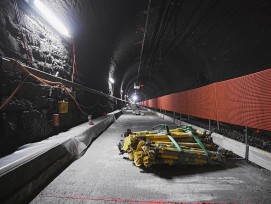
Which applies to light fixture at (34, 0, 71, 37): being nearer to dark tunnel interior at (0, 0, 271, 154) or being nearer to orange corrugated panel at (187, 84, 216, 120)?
dark tunnel interior at (0, 0, 271, 154)

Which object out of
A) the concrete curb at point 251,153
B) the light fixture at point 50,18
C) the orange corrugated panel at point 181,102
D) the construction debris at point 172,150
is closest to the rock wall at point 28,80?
the light fixture at point 50,18

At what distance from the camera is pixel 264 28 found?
24.3 feet

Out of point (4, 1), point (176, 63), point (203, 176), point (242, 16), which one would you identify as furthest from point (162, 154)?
point (176, 63)

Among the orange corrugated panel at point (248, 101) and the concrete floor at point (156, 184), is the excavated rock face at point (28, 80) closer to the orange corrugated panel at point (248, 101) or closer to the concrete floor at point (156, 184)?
the concrete floor at point (156, 184)

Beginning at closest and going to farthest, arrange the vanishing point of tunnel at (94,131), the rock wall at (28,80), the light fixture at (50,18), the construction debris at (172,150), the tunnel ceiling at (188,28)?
the vanishing point of tunnel at (94,131), the rock wall at (28,80), the construction debris at (172,150), the light fixture at (50,18), the tunnel ceiling at (188,28)

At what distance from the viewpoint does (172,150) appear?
11.6ft

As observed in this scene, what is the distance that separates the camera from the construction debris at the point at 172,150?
3.47 m

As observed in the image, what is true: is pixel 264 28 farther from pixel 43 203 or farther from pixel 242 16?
pixel 43 203

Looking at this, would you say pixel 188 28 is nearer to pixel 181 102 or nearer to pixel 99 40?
pixel 181 102

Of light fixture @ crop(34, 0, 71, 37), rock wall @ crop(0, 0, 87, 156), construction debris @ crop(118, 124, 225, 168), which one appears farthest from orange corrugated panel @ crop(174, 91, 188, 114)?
light fixture @ crop(34, 0, 71, 37)

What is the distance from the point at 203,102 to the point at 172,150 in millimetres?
4121

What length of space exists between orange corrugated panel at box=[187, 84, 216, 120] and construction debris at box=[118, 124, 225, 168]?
210 cm

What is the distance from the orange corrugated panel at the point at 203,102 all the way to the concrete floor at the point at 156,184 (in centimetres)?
257

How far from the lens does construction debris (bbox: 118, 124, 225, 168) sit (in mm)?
3473
